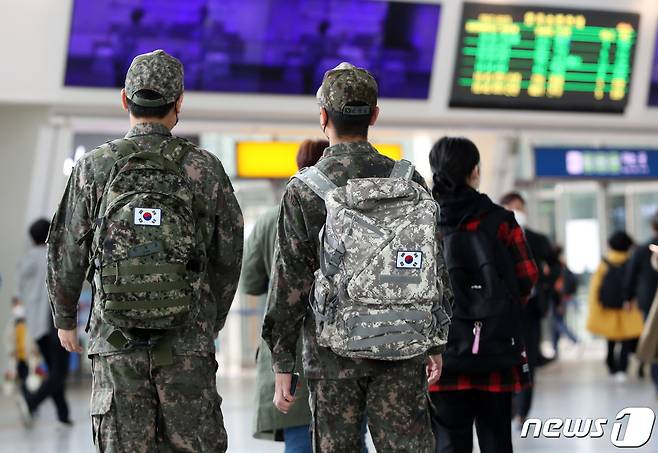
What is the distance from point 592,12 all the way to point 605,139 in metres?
1.83

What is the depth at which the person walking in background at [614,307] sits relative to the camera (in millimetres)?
13930

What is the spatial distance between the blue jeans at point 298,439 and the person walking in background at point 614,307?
920 cm

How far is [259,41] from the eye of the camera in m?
11.7

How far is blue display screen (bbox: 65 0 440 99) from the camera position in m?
11.1

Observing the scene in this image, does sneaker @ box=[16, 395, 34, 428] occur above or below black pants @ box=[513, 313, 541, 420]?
below

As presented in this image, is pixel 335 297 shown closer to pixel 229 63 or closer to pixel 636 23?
pixel 229 63

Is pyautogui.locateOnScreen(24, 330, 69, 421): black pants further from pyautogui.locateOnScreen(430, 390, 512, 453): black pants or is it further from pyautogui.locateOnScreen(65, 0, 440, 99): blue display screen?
pyautogui.locateOnScreen(430, 390, 512, 453): black pants

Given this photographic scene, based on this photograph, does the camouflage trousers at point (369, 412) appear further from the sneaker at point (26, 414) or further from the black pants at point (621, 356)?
the black pants at point (621, 356)

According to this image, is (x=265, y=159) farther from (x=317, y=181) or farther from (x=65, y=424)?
(x=317, y=181)

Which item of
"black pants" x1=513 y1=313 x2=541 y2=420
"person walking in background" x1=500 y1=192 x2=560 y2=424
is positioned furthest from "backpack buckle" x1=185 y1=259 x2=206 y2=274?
"black pants" x1=513 y1=313 x2=541 y2=420

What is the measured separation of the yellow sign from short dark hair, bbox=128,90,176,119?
929 cm

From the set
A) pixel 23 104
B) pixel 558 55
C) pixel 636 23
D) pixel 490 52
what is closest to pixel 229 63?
pixel 23 104

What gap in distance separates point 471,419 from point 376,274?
151 centimetres

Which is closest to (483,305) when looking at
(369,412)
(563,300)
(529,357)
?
(369,412)
